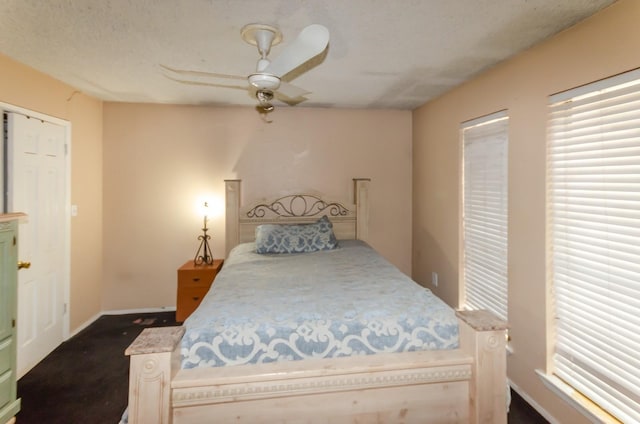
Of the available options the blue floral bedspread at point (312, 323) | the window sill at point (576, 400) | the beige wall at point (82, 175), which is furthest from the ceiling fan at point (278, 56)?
the window sill at point (576, 400)

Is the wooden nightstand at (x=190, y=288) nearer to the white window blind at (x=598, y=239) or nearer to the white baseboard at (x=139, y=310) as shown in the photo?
the white baseboard at (x=139, y=310)

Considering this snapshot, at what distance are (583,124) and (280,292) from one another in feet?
6.76

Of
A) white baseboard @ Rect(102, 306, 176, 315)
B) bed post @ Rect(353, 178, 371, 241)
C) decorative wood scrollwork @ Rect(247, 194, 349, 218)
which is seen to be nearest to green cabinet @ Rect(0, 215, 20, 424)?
white baseboard @ Rect(102, 306, 176, 315)

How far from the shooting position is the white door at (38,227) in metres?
2.52

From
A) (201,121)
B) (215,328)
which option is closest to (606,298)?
(215,328)

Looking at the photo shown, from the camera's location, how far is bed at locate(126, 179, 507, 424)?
141 cm

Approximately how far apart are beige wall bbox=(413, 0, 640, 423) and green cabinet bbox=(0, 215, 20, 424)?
334cm

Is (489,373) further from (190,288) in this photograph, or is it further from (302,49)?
(190,288)

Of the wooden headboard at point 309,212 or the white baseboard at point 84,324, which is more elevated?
the wooden headboard at point 309,212

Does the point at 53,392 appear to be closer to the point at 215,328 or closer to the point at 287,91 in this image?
the point at 215,328

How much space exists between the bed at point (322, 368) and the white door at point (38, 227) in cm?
189

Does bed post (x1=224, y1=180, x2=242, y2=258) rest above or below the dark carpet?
above

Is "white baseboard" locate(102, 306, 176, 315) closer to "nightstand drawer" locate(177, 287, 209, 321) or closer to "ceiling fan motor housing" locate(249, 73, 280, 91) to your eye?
"nightstand drawer" locate(177, 287, 209, 321)

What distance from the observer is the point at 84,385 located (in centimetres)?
241
